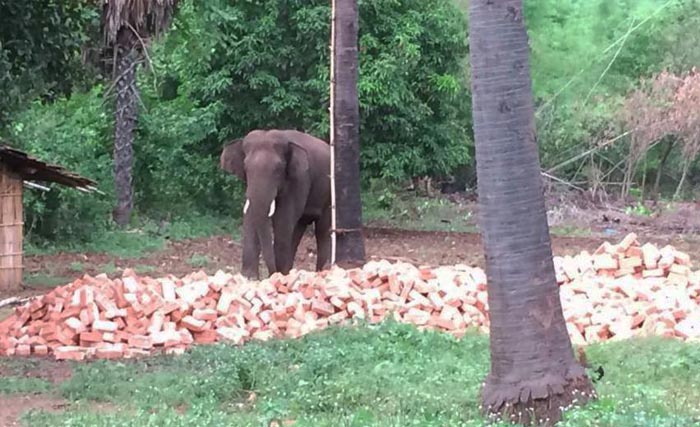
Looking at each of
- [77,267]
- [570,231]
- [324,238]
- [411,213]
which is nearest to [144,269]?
[77,267]

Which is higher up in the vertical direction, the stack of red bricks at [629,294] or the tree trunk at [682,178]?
the tree trunk at [682,178]

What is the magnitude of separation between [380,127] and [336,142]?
11.1 meters

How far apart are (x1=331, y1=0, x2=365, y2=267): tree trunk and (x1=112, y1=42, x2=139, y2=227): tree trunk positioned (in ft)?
34.0

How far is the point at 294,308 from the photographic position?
439 inches

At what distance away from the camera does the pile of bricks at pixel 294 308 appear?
34.4 ft

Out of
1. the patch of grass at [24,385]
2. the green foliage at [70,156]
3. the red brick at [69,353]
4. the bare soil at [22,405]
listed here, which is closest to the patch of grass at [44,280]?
the green foliage at [70,156]

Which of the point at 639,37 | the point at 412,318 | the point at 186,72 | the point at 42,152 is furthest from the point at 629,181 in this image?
the point at 412,318

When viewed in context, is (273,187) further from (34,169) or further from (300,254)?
(300,254)

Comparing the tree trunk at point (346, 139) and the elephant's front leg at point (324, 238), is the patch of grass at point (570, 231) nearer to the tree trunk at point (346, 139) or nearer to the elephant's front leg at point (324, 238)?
the elephant's front leg at point (324, 238)

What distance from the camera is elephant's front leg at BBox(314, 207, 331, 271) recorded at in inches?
643

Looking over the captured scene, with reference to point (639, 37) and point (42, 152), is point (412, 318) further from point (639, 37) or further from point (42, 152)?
point (639, 37)

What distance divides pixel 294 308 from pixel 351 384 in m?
3.19

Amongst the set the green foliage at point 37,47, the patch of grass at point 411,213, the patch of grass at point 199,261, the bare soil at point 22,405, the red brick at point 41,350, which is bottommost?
the bare soil at point 22,405

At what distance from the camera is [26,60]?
12516mm
